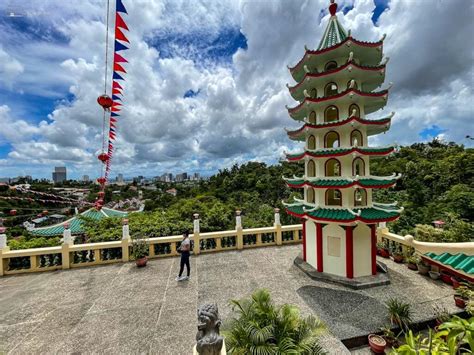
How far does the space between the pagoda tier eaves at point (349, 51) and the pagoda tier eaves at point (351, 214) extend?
4.90m

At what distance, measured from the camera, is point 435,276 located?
20.9 ft

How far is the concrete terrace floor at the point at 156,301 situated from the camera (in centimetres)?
427

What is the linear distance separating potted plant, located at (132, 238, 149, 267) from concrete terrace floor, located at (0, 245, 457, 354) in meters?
0.28

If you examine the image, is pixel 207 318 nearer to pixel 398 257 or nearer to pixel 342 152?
pixel 342 152

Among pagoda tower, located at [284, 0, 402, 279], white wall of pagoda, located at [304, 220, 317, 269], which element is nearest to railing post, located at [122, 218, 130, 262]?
pagoda tower, located at [284, 0, 402, 279]

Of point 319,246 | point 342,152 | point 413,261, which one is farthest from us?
point 413,261

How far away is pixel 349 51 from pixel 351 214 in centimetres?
507

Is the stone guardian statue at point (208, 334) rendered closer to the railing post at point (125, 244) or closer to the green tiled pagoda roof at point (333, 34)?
the railing post at point (125, 244)

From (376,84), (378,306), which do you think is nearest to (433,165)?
(376,84)

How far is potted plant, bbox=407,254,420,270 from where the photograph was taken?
6927 mm

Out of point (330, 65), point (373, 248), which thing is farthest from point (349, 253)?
point (330, 65)

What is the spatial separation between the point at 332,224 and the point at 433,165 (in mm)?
A: 23010

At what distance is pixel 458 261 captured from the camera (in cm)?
563

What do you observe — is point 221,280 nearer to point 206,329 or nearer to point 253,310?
point 253,310
